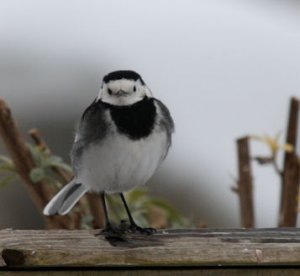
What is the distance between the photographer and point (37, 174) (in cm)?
300

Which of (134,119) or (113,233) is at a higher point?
(134,119)

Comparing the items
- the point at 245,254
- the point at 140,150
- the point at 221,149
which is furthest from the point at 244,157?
the point at 221,149

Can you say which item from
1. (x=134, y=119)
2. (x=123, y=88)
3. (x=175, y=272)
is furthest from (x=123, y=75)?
(x=175, y=272)

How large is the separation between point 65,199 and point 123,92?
0.35 meters

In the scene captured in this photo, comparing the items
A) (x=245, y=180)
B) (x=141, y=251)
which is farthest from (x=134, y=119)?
(x=141, y=251)

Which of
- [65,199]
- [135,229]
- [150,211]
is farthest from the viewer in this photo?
[150,211]

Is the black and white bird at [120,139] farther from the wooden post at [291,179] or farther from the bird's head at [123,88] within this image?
the wooden post at [291,179]

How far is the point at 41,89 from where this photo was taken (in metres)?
5.88

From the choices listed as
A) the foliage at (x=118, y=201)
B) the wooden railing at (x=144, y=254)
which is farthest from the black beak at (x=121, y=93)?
the wooden railing at (x=144, y=254)

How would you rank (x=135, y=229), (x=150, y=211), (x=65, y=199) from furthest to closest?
(x=150, y=211), (x=65, y=199), (x=135, y=229)

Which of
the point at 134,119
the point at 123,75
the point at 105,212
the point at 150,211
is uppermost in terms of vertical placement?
the point at 123,75

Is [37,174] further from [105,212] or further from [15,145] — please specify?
[105,212]

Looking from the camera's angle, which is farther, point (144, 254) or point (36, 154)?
point (36, 154)

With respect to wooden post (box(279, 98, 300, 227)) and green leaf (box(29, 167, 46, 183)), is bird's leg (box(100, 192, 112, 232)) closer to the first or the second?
green leaf (box(29, 167, 46, 183))
